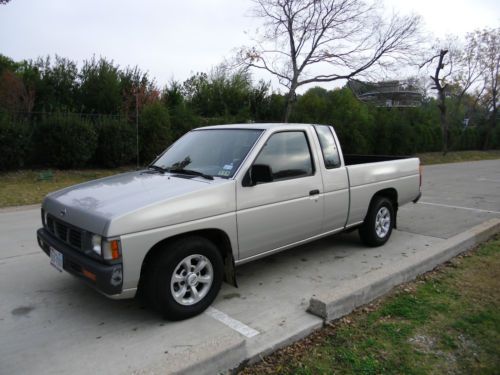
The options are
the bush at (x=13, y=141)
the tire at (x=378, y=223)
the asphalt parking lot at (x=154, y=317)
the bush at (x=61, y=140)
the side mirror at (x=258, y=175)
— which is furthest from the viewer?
the bush at (x=61, y=140)

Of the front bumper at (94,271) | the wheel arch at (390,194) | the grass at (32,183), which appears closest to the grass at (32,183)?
the grass at (32,183)

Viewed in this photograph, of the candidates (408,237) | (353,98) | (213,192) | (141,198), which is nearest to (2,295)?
(141,198)

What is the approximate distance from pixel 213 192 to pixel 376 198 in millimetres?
2975

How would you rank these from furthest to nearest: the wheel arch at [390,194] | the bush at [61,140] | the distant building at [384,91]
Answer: the distant building at [384,91] → the bush at [61,140] → the wheel arch at [390,194]

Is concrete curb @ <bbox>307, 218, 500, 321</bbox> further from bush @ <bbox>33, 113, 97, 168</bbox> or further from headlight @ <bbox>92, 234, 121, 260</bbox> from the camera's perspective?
bush @ <bbox>33, 113, 97, 168</bbox>

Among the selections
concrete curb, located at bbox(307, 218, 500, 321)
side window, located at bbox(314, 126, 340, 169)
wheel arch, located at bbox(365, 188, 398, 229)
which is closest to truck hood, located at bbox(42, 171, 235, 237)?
concrete curb, located at bbox(307, 218, 500, 321)

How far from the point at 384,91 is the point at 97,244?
76.0ft

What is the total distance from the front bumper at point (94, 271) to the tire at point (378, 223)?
3672mm

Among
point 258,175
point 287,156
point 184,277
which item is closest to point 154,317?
point 184,277

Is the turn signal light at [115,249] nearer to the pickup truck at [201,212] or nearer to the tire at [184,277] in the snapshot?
the pickup truck at [201,212]

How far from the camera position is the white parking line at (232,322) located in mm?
3327

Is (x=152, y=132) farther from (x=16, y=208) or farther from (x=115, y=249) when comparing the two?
(x=115, y=249)

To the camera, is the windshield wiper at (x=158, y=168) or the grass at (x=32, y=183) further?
the grass at (x=32, y=183)

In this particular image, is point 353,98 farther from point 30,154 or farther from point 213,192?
point 213,192
